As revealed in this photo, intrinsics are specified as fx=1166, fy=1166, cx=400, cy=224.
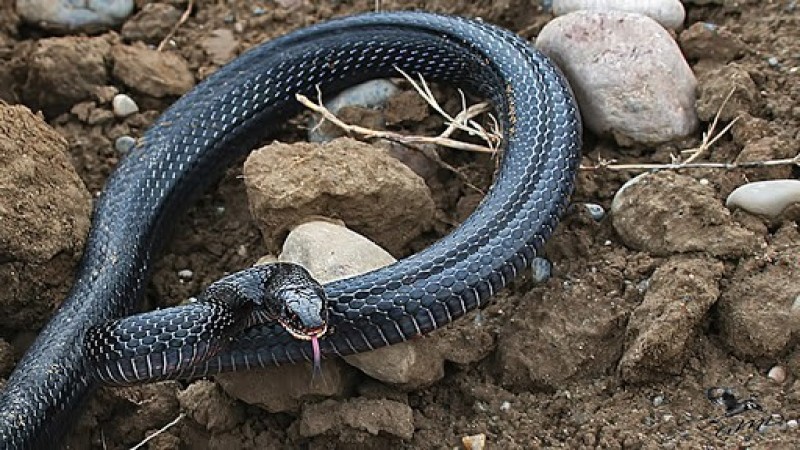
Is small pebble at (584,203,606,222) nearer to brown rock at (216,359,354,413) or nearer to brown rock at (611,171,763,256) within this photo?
brown rock at (611,171,763,256)

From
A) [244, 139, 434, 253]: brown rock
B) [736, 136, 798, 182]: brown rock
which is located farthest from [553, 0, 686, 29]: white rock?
[244, 139, 434, 253]: brown rock

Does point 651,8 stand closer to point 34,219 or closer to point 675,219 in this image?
point 675,219

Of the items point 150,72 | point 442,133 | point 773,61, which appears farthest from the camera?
point 150,72

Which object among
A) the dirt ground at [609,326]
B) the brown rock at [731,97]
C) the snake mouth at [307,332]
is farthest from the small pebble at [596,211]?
the snake mouth at [307,332]

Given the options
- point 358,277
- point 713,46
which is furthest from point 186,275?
point 713,46

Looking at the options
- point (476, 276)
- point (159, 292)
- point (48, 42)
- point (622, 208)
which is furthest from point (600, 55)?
point (48, 42)
